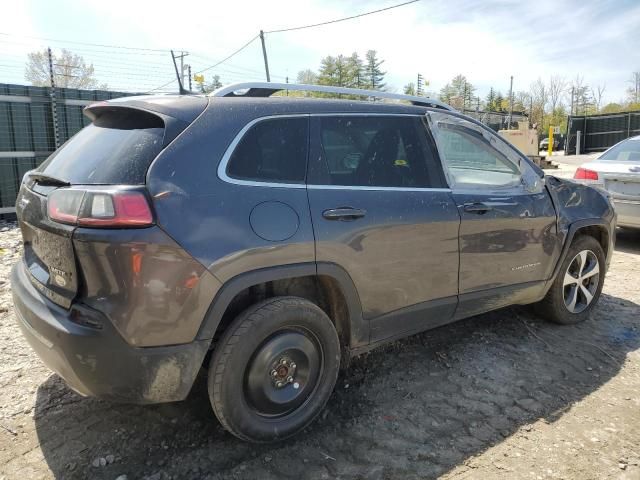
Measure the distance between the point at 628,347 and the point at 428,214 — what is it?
2210mm

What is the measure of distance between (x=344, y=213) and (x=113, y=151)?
1.19m

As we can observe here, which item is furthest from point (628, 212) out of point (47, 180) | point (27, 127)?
point (27, 127)

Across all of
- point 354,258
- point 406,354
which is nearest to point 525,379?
point 406,354

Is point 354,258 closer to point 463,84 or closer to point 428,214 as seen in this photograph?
point 428,214

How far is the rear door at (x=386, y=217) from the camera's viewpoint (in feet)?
8.98

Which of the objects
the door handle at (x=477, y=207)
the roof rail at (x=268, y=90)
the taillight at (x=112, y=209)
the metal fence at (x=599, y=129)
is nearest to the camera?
the taillight at (x=112, y=209)

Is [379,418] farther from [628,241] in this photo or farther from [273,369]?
[628,241]

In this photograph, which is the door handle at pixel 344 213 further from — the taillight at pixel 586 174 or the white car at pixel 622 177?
the taillight at pixel 586 174

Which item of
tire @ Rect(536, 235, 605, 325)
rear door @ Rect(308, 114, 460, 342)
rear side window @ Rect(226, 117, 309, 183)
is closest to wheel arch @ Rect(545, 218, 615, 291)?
tire @ Rect(536, 235, 605, 325)

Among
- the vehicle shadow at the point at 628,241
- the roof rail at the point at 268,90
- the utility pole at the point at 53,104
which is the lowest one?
the vehicle shadow at the point at 628,241

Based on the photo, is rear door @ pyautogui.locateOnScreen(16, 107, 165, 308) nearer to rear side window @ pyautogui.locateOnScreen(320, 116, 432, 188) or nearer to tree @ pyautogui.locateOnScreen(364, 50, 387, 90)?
rear side window @ pyautogui.locateOnScreen(320, 116, 432, 188)

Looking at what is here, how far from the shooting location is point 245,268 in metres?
2.39

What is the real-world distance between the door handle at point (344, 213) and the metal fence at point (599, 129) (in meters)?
31.1

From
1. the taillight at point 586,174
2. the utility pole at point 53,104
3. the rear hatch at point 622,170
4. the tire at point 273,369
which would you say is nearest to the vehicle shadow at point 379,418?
the tire at point 273,369
